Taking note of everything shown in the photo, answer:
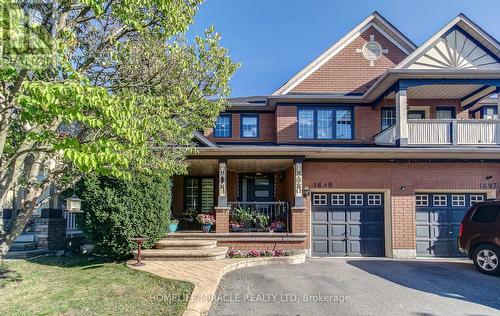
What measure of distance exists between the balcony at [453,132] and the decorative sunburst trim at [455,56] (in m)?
2.10

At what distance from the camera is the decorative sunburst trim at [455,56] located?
12797 millimetres

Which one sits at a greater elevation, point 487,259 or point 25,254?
point 487,259

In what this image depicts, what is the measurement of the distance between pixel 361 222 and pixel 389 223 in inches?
37.5

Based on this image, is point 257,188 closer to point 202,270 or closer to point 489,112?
point 202,270

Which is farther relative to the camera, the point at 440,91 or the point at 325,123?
the point at 325,123

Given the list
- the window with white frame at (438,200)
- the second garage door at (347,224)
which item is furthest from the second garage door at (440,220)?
the second garage door at (347,224)

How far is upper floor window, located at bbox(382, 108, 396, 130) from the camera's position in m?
14.3

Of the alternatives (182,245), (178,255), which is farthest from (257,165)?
(178,255)

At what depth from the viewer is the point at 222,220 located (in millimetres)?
11805

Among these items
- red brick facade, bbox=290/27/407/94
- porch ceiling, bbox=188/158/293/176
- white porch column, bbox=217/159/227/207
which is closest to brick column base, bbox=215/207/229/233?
white porch column, bbox=217/159/227/207

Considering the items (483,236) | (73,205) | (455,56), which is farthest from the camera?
(455,56)

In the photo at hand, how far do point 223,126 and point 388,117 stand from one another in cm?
689

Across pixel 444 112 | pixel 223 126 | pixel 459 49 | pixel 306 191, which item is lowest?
pixel 306 191

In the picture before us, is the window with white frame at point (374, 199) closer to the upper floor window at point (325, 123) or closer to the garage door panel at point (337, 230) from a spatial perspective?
the garage door panel at point (337, 230)
